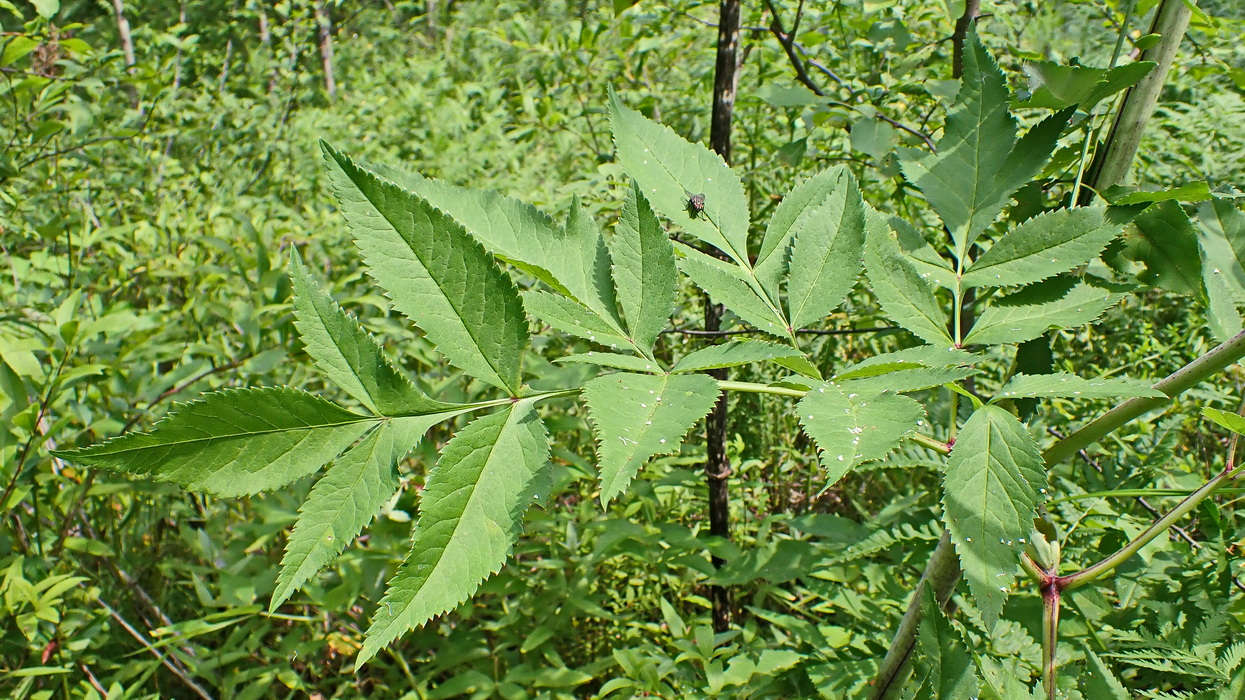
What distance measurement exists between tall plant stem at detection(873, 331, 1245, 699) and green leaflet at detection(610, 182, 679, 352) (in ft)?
1.24

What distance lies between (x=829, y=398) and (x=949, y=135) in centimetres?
39

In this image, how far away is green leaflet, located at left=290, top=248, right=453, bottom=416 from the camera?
2.10ft

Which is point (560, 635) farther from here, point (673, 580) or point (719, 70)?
point (719, 70)

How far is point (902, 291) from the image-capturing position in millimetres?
772

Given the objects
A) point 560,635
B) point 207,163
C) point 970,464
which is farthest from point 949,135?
point 207,163

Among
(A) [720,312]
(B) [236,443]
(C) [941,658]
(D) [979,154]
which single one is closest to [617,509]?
(A) [720,312]

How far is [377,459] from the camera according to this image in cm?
63

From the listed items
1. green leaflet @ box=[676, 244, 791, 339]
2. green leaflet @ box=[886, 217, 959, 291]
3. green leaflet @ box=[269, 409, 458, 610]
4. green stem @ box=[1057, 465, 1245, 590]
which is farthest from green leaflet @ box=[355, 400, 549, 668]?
green stem @ box=[1057, 465, 1245, 590]

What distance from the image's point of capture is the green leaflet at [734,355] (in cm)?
62

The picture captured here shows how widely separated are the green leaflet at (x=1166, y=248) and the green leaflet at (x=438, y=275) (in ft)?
2.25

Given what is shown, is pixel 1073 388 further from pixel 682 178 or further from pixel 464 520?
pixel 464 520

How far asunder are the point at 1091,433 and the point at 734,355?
0.38 m

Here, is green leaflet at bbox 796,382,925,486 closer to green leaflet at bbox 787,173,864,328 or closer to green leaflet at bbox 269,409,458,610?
green leaflet at bbox 787,173,864,328

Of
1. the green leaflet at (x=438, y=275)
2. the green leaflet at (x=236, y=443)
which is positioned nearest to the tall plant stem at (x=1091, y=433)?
the green leaflet at (x=438, y=275)
